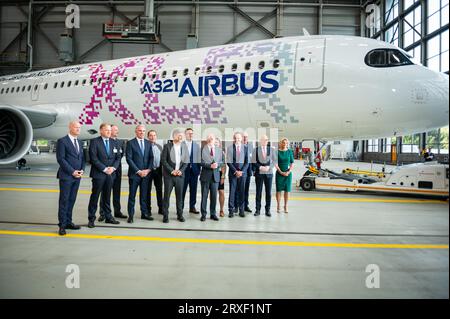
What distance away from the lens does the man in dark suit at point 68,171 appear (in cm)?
393

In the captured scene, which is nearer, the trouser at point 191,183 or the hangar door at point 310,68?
the trouser at point 191,183

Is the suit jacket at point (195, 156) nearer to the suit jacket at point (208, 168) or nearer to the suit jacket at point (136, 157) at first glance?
the suit jacket at point (208, 168)

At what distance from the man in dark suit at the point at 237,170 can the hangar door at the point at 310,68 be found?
84.1 inches

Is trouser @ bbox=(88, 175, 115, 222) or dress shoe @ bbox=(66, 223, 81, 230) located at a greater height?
trouser @ bbox=(88, 175, 115, 222)

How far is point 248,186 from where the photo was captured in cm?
Answer: 564

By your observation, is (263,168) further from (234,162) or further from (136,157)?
(136,157)

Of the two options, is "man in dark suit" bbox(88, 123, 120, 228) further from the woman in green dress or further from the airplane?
the airplane

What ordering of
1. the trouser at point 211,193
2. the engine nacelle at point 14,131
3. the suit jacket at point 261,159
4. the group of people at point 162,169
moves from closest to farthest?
the group of people at point 162,169, the trouser at point 211,193, the suit jacket at point 261,159, the engine nacelle at point 14,131

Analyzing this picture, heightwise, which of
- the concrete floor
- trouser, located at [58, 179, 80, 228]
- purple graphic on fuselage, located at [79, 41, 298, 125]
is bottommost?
the concrete floor

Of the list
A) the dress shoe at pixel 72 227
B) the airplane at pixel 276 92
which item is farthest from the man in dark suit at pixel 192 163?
the airplane at pixel 276 92

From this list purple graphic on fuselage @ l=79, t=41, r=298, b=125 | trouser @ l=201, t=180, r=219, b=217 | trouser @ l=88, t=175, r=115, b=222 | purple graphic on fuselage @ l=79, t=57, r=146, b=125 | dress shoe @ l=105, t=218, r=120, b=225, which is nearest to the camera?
trouser @ l=88, t=175, r=115, b=222

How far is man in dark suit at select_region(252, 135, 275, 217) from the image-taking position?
5227 mm

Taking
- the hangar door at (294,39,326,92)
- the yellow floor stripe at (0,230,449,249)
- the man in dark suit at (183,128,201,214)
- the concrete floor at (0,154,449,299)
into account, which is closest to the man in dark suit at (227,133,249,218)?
the concrete floor at (0,154,449,299)

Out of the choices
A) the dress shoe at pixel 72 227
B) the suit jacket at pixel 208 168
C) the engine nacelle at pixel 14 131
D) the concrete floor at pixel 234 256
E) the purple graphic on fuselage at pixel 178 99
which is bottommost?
the concrete floor at pixel 234 256
